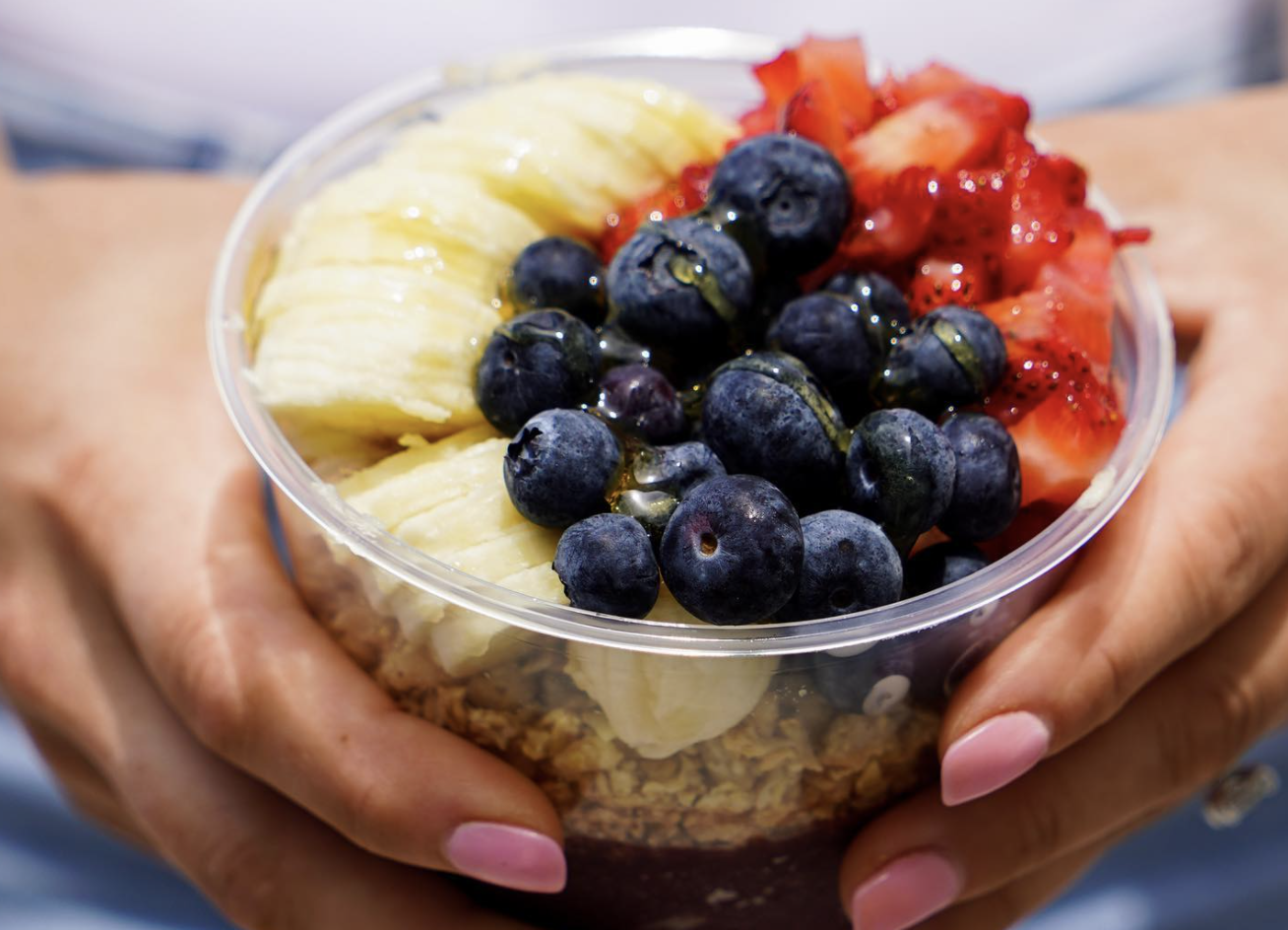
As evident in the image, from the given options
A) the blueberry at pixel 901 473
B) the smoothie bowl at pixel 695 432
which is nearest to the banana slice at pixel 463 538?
the smoothie bowl at pixel 695 432

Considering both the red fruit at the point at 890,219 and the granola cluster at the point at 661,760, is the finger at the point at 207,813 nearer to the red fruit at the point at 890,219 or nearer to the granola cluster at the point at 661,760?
the granola cluster at the point at 661,760

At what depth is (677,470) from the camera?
0.81 meters

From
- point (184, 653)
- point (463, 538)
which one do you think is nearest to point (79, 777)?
point (184, 653)

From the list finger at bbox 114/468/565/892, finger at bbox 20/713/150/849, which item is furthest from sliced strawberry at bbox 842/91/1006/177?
finger at bbox 20/713/150/849

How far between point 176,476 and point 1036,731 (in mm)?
794

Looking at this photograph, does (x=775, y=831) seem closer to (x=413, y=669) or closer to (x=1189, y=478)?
→ (x=413, y=669)

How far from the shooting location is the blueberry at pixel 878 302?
35.5 inches

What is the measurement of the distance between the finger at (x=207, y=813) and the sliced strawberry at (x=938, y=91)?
0.83 m

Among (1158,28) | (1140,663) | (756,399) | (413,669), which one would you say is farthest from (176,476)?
(1158,28)

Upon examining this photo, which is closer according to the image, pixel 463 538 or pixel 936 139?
pixel 463 538

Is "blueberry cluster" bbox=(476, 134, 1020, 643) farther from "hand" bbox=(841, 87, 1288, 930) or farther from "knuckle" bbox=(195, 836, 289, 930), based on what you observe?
"knuckle" bbox=(195, 836, 289, 930)

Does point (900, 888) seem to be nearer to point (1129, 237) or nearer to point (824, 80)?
point (1129, 237)

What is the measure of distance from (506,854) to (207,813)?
1.13ft

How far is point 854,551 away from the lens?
74cm
